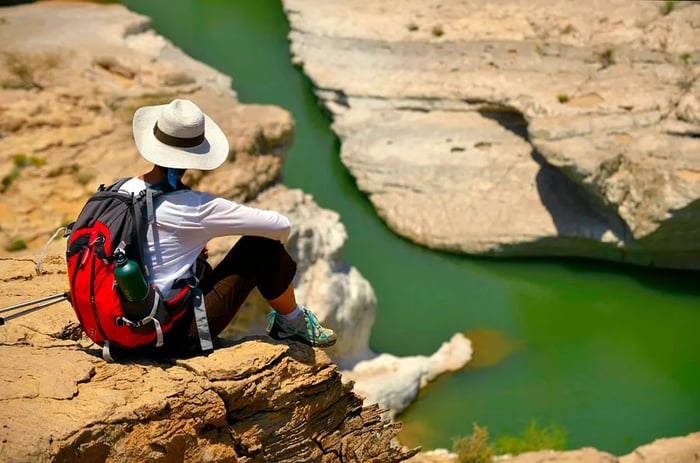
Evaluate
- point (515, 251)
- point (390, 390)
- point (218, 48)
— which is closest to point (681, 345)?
point (515, 251)

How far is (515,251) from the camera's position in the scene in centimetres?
1029

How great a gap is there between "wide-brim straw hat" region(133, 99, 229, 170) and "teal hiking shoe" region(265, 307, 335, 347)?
67cm

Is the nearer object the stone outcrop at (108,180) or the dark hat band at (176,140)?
the dark hat band at (176,140)

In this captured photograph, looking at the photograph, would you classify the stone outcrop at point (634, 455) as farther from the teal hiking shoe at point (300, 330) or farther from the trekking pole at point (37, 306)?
the trekking pole at point (37, 306)

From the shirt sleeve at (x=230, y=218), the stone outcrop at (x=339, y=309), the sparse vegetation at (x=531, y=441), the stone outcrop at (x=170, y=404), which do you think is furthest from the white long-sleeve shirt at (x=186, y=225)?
the sparse vegetation at (x=531, y=441)

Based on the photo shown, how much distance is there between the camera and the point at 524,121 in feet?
36.7

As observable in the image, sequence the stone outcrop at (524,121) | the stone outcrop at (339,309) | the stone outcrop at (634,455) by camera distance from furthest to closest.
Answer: the stone outcrop at (524,121) < the stone outcrop at (339,309) < the stone outcrop at (634,455)

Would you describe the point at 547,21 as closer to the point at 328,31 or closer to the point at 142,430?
the point at 328,31

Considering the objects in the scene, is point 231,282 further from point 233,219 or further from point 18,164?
point 18,164

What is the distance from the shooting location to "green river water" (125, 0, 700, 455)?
8.02m

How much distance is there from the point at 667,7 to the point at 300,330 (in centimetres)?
973

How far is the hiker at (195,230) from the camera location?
2785 millimetres

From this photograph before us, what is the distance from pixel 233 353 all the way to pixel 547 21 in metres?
9.76

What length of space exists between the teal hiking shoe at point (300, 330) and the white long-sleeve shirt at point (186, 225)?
426 mm
